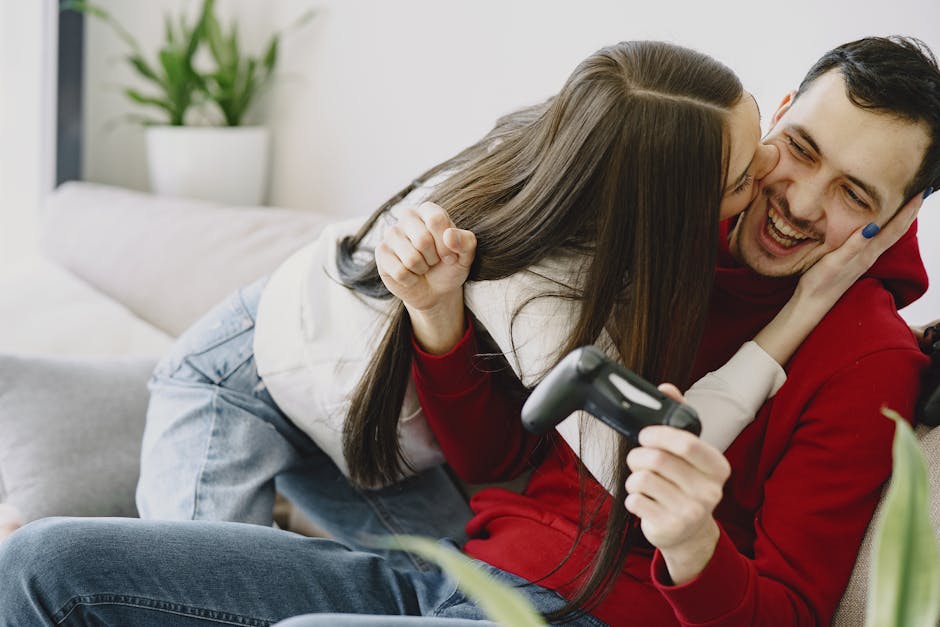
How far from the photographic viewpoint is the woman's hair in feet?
3.14

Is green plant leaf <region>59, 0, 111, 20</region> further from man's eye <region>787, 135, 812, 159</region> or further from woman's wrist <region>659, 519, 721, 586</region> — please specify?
woman's wrist <region>659, 519, 721, 586</region>

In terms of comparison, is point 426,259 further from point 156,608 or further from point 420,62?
point 420,62

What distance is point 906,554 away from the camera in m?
0.49

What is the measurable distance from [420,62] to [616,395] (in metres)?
1.45

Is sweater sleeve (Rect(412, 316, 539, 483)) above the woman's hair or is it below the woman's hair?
below

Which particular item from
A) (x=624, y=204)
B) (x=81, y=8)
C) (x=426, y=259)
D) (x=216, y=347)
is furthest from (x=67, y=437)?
(x=81, y=8)

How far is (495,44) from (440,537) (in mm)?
982

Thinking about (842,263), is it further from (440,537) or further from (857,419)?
(440,537)

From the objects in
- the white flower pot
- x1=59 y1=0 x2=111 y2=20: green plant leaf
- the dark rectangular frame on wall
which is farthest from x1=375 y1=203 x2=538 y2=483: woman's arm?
the dark rectangular frame on wall

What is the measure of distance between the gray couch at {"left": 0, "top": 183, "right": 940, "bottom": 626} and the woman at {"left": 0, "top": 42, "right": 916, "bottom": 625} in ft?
0.84

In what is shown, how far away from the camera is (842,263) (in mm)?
1078

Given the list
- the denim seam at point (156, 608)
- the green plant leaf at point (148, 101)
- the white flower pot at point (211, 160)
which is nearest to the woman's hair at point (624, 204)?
the denim seam at point (156, 608)

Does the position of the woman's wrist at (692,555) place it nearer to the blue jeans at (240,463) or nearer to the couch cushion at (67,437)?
the blue jeans at (240,463)

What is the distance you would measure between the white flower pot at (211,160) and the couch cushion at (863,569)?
1809 millimetres
